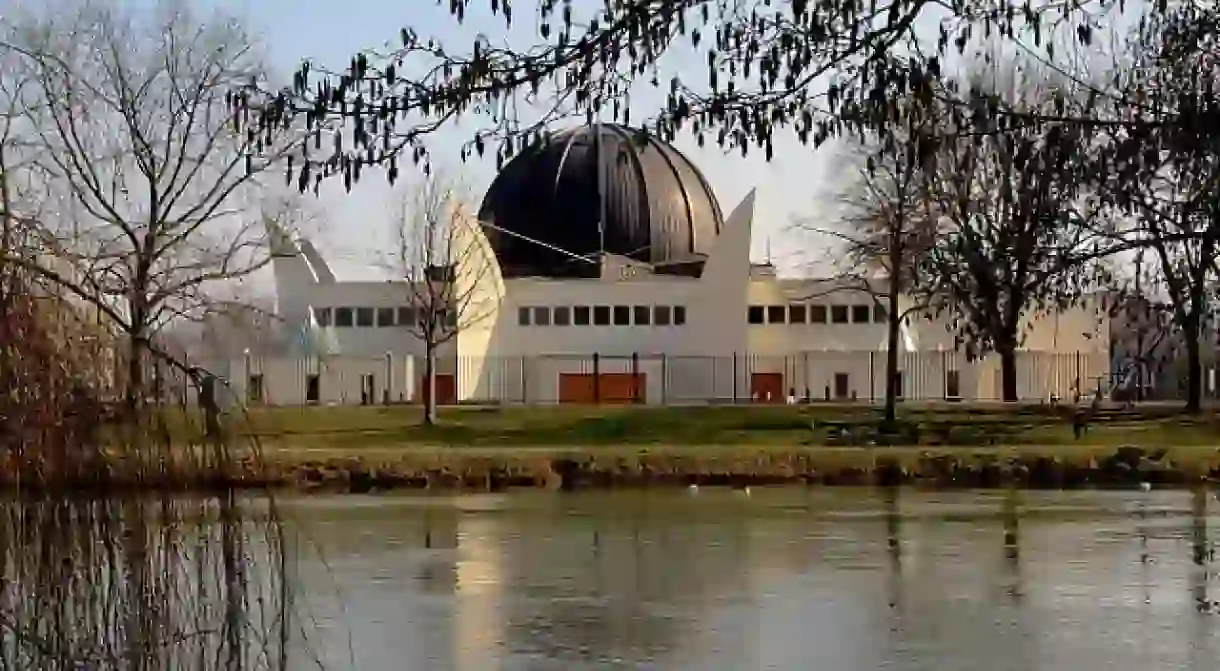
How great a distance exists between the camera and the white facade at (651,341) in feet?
207

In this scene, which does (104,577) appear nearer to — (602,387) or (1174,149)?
(1174,149)

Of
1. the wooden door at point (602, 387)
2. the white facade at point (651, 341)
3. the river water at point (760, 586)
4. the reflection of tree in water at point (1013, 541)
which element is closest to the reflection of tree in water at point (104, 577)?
the river water at point (760, 586)

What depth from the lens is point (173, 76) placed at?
4366 centimetres

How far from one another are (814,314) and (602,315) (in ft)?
24.5

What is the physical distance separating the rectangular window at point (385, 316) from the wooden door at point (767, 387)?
12.5 metres

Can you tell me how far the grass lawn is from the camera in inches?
1817

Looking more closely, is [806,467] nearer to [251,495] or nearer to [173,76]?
[173,76]

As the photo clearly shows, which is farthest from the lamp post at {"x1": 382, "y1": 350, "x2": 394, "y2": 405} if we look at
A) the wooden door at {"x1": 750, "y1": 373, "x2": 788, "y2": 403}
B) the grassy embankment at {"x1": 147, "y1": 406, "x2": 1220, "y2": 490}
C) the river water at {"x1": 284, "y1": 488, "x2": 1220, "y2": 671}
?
the river water at {"x1": 284, "y1": 488, "x2": 1220, "y2": 671}

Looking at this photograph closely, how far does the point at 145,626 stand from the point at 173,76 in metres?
36.1

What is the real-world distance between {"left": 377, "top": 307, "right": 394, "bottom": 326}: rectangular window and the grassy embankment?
14.9 m

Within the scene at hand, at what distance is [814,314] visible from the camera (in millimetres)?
66438

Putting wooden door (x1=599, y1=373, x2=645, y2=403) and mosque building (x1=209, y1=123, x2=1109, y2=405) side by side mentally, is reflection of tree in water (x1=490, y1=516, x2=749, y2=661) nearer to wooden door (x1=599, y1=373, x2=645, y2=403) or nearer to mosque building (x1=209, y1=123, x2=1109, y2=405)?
mosque building (x1=209, y1=123, x2=1109, y2=405)

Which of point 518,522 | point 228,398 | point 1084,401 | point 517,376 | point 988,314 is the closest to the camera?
point 228,398

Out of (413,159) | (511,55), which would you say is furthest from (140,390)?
(511,55)
